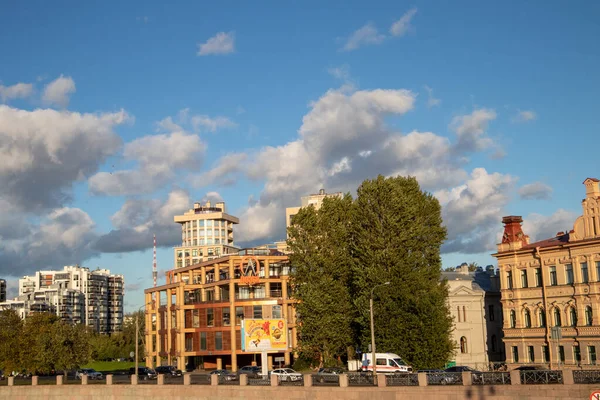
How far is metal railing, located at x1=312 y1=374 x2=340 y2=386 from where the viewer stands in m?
58.9

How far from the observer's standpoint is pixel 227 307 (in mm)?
113500

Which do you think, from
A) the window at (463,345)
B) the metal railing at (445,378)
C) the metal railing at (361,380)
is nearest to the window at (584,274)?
the window at (463,345)

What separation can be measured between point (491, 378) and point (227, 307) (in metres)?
69.4

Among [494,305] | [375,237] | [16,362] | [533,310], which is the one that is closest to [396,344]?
[375,237]

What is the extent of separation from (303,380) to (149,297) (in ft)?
311

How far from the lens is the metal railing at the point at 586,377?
44812mm

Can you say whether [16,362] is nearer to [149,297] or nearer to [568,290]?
[149,297]

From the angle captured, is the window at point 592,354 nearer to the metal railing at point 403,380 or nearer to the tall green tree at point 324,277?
the tall green tree at point 324,277

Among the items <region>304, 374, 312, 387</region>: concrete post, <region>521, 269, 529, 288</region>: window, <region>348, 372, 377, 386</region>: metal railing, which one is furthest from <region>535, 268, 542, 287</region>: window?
<region>304, 374, 312, 387</region>: concrete post

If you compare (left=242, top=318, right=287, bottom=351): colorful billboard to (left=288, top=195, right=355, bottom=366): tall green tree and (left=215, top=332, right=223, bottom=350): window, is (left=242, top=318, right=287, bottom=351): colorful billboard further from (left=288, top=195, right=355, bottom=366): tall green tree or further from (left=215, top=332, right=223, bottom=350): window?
(left=215, top=332, right=223, bottom=350): window

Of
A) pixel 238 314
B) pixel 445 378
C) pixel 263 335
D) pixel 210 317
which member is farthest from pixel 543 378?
pixel 210 317

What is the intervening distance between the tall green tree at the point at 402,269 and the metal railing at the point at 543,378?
28.1 m

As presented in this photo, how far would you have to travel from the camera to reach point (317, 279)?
294 ft

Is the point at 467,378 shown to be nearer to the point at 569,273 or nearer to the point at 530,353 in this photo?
the point at 569,273
